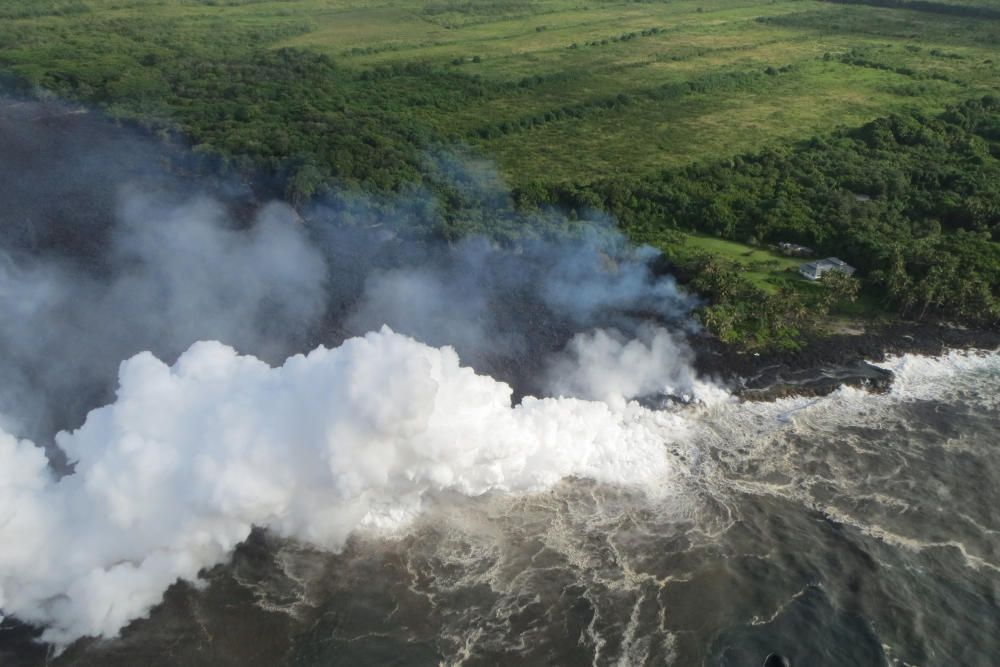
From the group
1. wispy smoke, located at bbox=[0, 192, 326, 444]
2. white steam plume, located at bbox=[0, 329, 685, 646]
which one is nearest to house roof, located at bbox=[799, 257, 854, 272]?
white steam plume, located at bbox=[0, 329, 685, 646]

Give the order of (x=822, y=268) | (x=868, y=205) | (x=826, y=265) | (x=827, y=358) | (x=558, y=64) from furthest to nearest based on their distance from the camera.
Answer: (x=558, y=64), (x=868, y=205), (x=826, y=265), (x=822, y=268), (x=827, y=358)

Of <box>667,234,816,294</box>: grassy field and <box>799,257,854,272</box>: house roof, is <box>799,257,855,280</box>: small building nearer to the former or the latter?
<box>799,257,854,272</box>: house roof

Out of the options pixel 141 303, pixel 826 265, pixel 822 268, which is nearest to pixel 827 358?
pixel 822 268

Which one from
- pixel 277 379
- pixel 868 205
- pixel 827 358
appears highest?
pixel 277 379

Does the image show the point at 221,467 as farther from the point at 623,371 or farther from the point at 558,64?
the point at 558,64

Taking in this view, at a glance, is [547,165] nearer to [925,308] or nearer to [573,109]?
[573,109]
